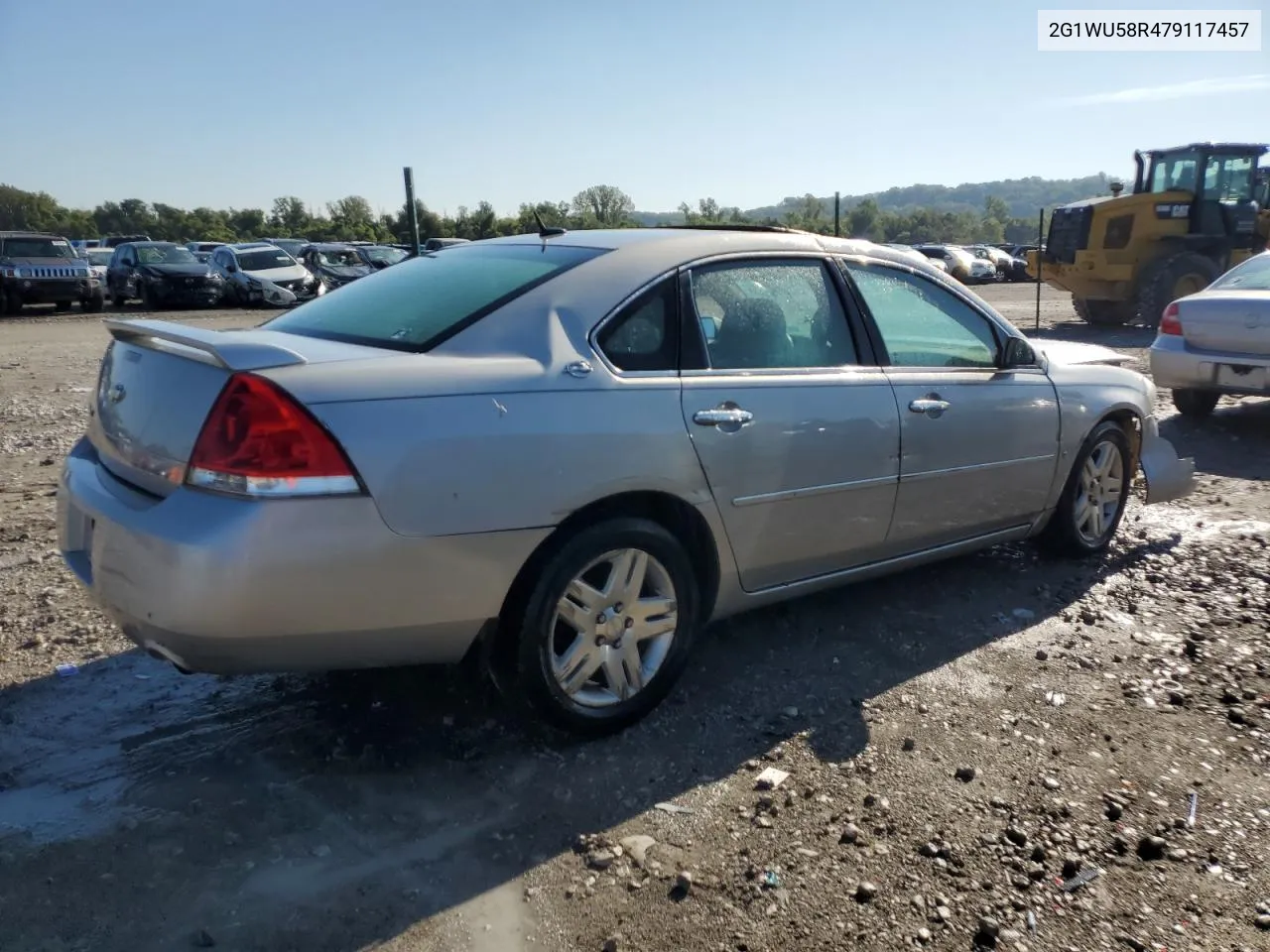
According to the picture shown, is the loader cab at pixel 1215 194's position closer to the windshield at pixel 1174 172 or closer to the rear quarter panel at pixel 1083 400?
the windshield at pixel 1174 172

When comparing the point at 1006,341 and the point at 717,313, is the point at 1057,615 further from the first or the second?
the point at 717,313

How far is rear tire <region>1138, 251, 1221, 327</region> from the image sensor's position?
677 inches

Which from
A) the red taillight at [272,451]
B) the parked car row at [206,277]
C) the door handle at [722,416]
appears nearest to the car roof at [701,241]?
the door handle at [722,416]

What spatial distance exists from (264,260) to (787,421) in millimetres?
25246

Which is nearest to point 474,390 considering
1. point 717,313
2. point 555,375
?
point 555,375

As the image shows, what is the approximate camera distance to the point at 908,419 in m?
4.14

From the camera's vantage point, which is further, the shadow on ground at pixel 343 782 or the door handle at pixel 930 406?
the door handle at pixel 930 406

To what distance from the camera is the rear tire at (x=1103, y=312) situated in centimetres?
1870

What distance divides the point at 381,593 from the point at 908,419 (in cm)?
221

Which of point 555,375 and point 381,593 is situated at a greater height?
point 555,375

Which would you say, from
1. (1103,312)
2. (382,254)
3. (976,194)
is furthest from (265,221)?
(976,194)

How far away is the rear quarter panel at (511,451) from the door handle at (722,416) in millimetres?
87

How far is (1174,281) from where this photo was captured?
678 inches

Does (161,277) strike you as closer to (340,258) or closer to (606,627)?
(340,258)
